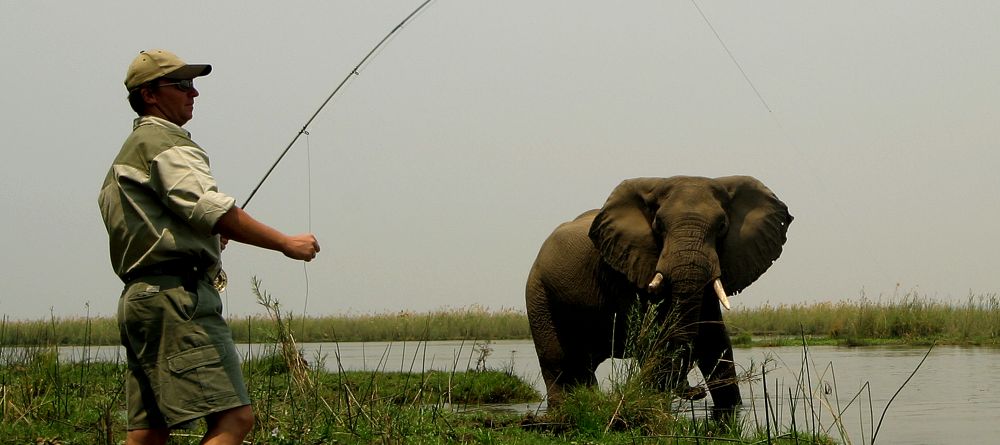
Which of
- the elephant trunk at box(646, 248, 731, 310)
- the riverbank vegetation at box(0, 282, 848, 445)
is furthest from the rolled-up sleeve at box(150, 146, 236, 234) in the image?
the elephant trunk at box(646, 248, 731, 310)

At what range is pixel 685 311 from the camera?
33.5ft

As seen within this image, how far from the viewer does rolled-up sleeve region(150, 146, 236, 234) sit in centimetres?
445

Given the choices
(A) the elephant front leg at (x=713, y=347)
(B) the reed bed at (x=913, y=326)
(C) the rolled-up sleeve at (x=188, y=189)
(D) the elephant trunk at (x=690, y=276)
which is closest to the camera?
(C) the rolled-up sleeve at (x=188, y=189)

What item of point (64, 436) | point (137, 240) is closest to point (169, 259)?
point (137, 240)

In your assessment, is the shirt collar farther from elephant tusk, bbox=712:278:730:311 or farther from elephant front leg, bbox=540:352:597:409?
elephant front leg, bbox=540:352:597:409

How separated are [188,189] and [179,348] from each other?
0.56 meters

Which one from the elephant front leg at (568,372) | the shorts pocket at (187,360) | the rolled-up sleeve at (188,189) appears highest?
the rolled-up sleeve at (188,189)

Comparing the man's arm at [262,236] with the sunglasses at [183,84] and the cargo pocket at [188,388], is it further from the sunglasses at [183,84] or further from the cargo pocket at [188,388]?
the sunglasses at [183,84]

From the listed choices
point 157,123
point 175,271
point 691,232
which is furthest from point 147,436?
point 691,232

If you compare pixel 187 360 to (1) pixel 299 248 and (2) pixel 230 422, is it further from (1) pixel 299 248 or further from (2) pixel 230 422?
(1) pixel 299 248

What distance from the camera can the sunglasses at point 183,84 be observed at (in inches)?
191

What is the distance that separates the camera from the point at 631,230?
11.3 meters

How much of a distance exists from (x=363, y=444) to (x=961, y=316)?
1910cm

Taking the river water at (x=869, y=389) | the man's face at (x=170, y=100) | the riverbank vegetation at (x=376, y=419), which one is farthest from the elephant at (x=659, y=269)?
the man's face at (x=170, y=100)
